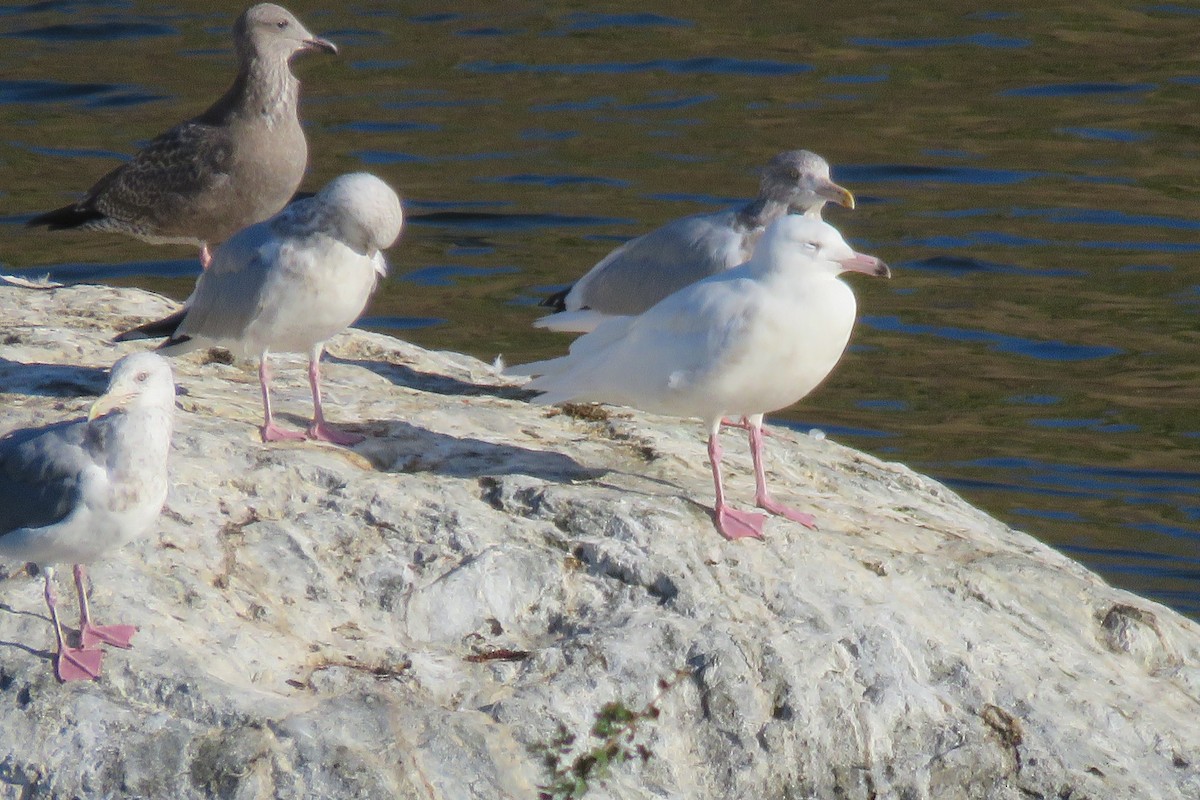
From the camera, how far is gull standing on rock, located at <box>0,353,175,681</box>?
4895 mm

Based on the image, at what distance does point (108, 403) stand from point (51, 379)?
177 cm

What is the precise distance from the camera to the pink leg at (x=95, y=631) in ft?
16.5

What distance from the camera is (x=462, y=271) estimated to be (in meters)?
14.5

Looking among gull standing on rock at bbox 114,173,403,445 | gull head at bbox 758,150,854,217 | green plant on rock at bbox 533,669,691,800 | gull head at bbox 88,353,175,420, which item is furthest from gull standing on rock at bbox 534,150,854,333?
gull head at bbox 88,353,175,420

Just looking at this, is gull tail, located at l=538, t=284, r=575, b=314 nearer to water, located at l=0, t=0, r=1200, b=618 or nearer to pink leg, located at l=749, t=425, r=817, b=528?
water, located at l=0, t=0, r=1200, b=618

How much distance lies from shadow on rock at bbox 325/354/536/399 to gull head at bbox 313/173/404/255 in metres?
1.16

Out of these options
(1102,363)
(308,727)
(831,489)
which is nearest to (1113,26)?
(1102,363)

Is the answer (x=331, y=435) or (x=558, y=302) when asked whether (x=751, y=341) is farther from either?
(x=558, y=302)

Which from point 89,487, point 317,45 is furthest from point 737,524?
point 317,45

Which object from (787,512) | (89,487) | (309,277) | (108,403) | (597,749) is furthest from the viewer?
(309,277)

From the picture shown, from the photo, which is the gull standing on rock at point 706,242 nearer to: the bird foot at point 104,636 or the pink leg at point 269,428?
the pink leg at point 269,428

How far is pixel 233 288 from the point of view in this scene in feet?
22.0

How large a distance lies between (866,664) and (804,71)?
13679mm

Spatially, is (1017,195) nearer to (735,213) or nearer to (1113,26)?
(1113,26)
